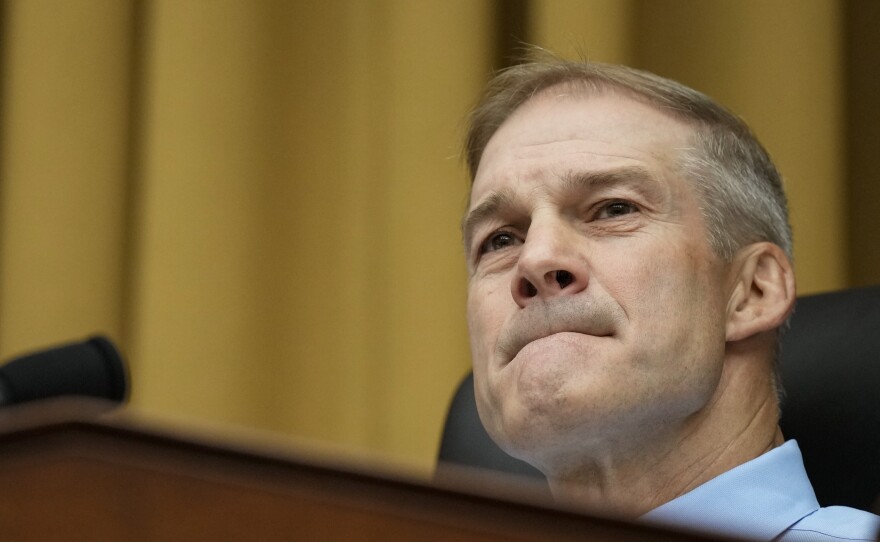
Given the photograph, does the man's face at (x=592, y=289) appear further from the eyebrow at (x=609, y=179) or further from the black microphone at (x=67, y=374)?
the black microphone at (x=67, y=374)

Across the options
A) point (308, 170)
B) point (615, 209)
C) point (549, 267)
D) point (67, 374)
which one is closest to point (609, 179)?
point (615, 209)

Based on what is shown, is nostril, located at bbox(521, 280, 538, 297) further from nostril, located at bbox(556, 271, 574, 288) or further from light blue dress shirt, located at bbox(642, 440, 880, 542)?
light blue dress shirt, located at bbox(642, 440, 880, 542)

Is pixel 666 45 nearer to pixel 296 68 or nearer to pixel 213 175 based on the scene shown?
pixel 296 68

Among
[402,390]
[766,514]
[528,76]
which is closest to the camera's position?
[766,514]

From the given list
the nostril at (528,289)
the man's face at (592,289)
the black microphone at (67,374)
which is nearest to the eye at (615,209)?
the man's face at (592,289)

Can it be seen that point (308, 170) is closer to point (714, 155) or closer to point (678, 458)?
point (714, 155)

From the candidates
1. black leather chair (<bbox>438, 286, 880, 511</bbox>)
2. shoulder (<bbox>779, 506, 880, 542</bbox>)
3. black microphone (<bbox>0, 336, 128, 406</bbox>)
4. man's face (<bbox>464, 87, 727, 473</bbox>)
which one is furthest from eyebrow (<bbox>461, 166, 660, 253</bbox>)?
black microphone (<bbox>0, 336, 128, 406</bbox>)

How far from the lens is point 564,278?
3.50 ft

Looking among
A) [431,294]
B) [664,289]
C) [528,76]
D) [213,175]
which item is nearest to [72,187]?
[213,175]

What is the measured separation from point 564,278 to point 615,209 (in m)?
0.11

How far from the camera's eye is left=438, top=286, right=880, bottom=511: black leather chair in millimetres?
1097

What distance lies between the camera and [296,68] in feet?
6.08

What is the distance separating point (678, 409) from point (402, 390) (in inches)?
26.2

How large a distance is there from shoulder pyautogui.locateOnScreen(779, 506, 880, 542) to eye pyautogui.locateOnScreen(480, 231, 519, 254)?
40cm
